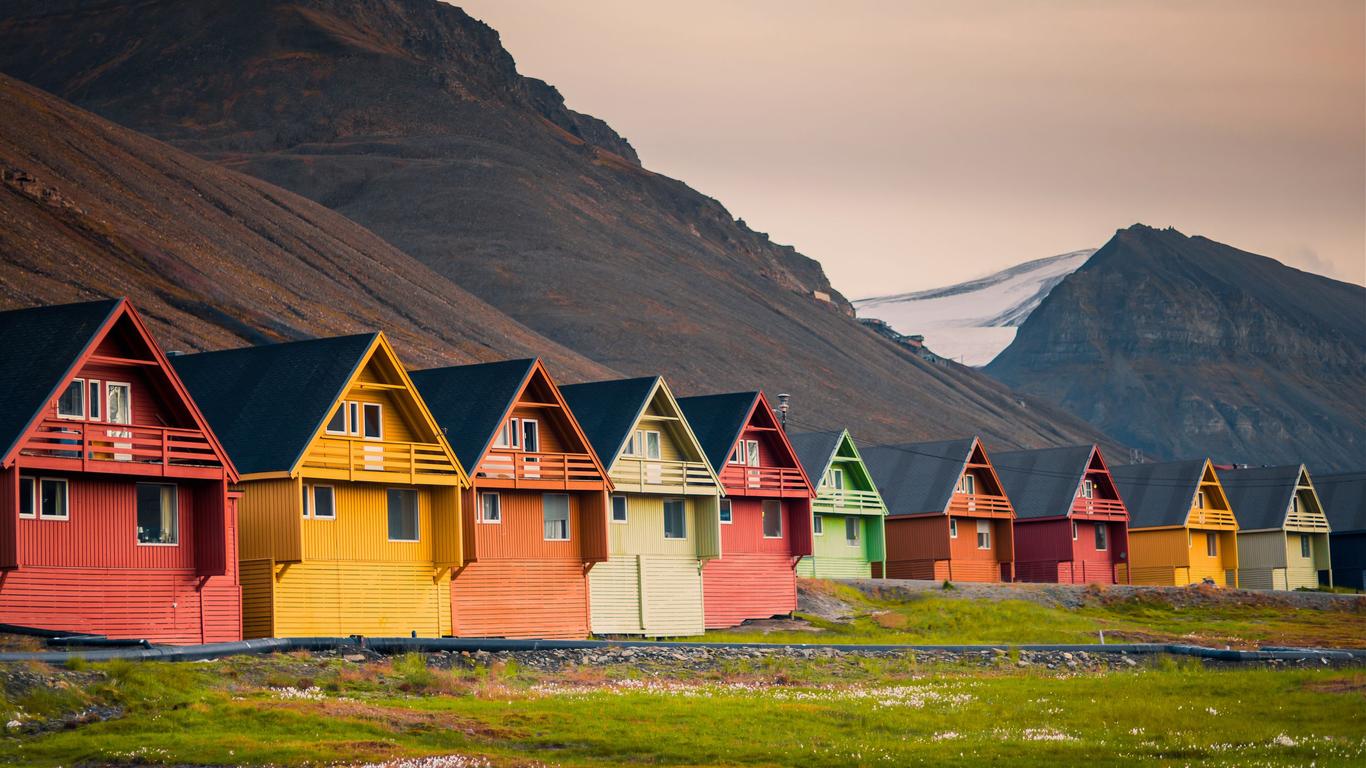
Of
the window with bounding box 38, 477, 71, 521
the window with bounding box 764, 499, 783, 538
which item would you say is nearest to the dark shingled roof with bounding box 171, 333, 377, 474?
the window with bounding box 38, 477, 71, 521

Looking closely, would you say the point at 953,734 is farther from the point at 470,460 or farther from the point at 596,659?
the point at 470,460

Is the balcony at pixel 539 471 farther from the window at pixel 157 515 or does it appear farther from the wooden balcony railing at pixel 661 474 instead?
the window at pixel 157 515

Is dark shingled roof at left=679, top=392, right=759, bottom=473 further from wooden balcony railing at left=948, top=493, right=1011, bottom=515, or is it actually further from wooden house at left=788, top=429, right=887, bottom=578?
wooden balcony railing at left=948, top=493, right=1011, bottom=515

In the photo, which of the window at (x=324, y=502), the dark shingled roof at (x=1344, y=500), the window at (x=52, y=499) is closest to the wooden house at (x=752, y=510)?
the window at (x=324, y=502)

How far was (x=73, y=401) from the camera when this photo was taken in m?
46.0

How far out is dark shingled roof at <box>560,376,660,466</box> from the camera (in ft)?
211

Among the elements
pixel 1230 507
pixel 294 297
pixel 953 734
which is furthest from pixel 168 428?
pixel 294 297

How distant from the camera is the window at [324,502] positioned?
Result: 176ft

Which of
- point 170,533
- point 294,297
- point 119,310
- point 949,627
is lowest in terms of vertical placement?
point 949,627

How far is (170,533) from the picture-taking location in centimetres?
4841

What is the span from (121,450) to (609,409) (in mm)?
23315

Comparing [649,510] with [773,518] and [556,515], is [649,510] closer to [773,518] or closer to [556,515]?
[556,515]

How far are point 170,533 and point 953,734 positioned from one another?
2475 cm

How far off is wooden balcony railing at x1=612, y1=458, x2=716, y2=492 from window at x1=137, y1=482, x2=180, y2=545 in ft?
62.0
